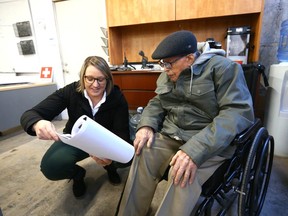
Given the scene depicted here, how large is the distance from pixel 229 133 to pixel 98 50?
2330 mm

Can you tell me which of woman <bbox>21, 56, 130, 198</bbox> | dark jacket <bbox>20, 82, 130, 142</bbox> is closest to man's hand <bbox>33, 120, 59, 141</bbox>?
woman <bbox>21, 56, 130, 198</bbox>

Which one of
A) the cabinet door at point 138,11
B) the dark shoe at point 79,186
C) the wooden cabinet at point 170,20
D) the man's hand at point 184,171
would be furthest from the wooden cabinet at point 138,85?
the man's hand at point 184,171

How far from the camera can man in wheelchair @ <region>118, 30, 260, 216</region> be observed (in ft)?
2.33

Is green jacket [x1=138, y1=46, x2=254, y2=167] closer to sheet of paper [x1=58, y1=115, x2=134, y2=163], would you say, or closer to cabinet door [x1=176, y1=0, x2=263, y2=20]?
sheet of paper [x1=58, y1=115, x2=134, y2=163]

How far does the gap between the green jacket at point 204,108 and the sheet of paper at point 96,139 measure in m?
0.24

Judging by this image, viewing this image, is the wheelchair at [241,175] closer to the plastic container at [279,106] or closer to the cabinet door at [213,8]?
the plastic container at [279,106]

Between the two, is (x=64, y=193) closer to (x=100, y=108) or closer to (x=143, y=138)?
(x=100, y=108)

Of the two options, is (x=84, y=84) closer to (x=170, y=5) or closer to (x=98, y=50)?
(x=170, y=5)

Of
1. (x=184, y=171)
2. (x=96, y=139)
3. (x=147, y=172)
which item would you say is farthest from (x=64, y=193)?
(x=184, y=171)

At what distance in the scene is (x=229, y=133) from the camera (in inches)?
28.3

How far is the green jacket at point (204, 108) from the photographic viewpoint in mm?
720

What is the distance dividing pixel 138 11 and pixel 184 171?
1.77 m

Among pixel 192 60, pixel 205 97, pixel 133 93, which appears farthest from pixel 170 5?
pixel 205 97

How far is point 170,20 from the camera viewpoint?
1.88 meters
